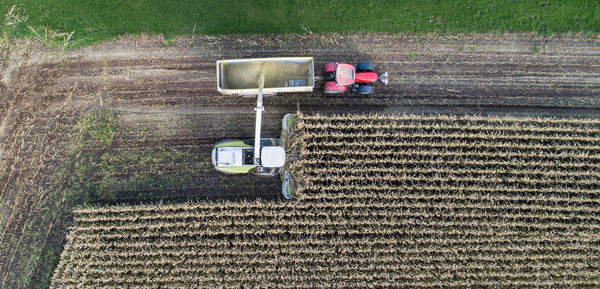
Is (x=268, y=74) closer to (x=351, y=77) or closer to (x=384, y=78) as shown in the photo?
(x=351, y=77)

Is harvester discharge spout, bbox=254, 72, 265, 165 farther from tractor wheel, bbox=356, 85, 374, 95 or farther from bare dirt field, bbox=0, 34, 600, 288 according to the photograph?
tractor wheel, bbox=356, 85, 374, 95

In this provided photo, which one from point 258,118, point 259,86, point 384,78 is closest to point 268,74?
point 259,86

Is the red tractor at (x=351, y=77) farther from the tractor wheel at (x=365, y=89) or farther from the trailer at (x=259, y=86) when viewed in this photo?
the trailer at (x=259, y=86)

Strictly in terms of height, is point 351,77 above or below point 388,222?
above

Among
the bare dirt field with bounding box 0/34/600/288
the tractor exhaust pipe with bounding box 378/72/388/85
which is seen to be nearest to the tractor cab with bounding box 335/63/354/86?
the bare dirt field with bounding box 0/34/600/288

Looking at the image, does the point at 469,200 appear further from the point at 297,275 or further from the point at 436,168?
the point at 297,275

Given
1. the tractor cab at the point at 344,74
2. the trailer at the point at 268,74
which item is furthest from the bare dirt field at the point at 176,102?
the tractor cab at the point at 344,74
